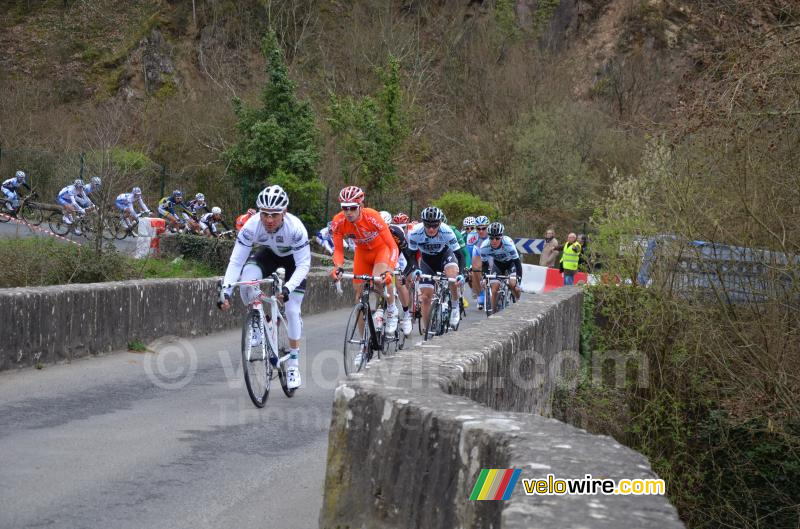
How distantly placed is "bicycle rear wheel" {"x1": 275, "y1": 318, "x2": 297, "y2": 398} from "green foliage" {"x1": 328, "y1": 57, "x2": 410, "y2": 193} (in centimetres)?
3126

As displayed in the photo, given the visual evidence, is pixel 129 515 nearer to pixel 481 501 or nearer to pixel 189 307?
pixel 481 501

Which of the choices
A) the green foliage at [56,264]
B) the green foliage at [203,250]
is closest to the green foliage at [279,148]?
the green foliage at [203,250]

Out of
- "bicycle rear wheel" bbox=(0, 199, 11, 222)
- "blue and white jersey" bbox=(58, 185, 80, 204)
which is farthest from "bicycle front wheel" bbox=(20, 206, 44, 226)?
"blue and white jersey" bbox=(58, 185, 80, 204)

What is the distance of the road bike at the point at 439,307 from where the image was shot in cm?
1348

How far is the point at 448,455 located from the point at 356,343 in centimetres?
687

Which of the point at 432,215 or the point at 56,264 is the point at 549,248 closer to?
the point at 432,215

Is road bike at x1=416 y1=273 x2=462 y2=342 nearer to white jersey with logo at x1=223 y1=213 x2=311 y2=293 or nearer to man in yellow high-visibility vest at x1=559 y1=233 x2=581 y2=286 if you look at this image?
white jersey with logo at x1=223 y1=213 x2=311 y2=293

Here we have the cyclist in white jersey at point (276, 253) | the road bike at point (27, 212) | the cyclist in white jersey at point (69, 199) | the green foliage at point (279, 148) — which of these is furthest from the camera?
the green foliage at point (279, 148)

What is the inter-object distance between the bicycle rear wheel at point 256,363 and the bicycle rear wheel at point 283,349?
30 centimetres

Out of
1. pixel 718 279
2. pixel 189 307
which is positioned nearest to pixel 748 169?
pixel 718 279

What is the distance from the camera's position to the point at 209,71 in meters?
55.8

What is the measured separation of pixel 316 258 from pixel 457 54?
→ 32.5 metres

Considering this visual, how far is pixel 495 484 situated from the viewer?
139 inches

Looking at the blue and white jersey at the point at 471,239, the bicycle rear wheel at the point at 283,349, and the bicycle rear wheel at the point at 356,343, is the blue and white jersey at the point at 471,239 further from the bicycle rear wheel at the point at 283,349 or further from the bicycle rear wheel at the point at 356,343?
the bicycle rear wheel at the point at 283,349
